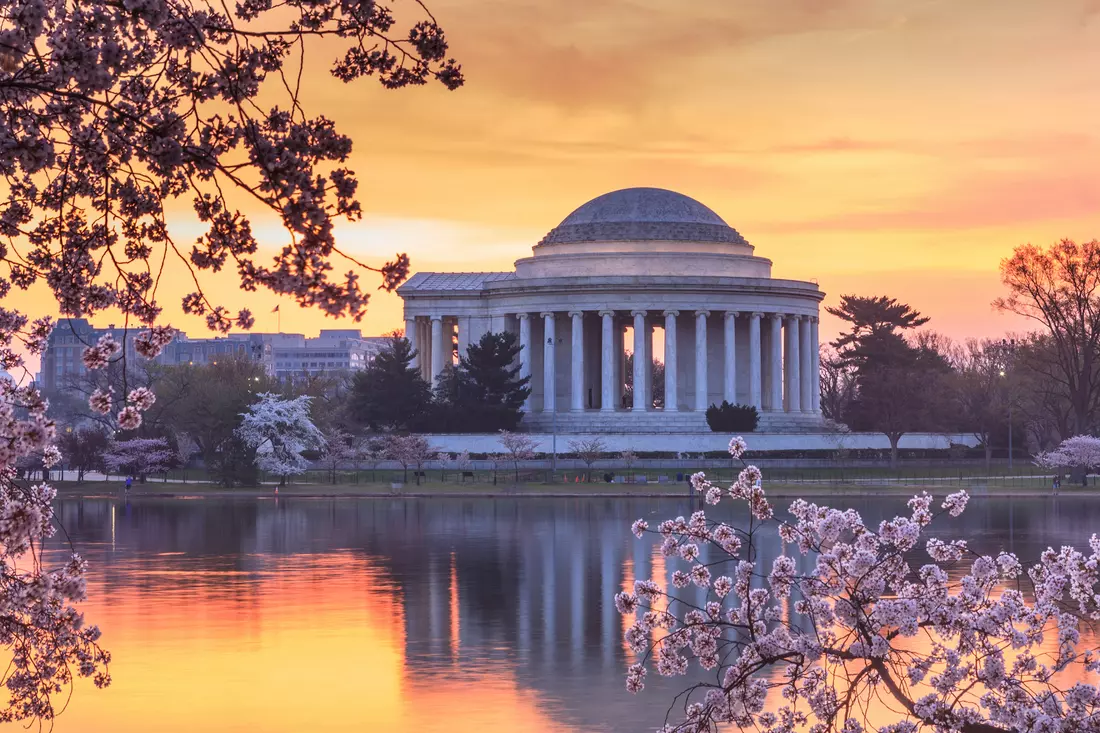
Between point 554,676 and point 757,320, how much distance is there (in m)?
98.9

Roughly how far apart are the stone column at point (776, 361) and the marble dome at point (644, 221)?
675cm

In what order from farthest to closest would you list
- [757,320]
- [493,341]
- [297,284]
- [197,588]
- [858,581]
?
[757,320] → [493,341] → [197,588] → [858,581] → [297,284]

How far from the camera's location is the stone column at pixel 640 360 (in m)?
125

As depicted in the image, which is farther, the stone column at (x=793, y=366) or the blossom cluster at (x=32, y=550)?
the stone column at (x=793, y=366)

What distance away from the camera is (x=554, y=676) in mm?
29891

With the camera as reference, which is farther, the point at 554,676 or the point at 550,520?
the point at 550,520

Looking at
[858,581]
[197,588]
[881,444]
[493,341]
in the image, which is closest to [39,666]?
[858,581]

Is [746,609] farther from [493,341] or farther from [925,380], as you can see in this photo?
[925,380]

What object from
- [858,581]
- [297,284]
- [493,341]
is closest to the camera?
[297,284]

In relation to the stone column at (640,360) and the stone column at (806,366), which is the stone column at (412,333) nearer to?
the stone column at (640,360)

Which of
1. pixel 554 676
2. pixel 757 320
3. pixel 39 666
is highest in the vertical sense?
pixel 757 320

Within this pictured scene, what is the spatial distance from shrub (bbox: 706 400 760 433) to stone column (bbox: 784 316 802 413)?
470 inches

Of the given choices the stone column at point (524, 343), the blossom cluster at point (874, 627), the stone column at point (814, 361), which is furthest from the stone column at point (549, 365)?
the blossom cluster at point (874, 627)

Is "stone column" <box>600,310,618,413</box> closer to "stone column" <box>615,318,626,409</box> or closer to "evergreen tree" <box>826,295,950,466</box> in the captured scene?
"stone column" <box>615,318,626,409</box>
